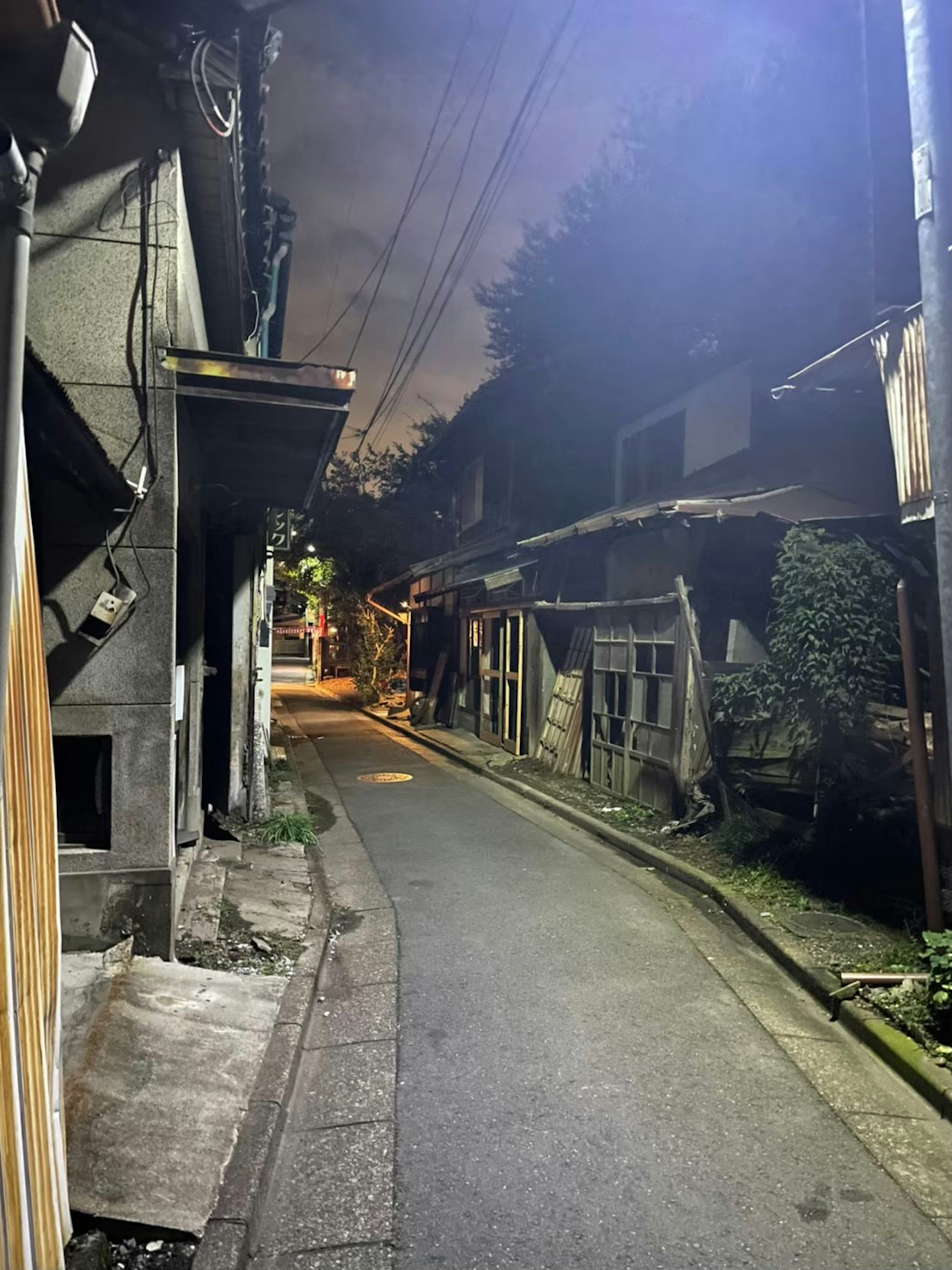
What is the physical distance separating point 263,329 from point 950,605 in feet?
33.7

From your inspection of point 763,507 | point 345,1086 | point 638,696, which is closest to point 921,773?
point 345,1086

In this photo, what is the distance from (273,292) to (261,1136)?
31.0 ft

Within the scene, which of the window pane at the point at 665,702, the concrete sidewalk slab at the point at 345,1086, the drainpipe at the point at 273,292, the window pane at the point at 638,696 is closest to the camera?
the concrete sidewalk slab at the point at 345,1086

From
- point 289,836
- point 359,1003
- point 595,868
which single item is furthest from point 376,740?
point 359,1003

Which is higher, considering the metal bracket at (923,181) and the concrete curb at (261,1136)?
the metal bracket at (923,181)

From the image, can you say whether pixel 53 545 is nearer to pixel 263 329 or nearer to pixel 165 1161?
pixel 165 1161

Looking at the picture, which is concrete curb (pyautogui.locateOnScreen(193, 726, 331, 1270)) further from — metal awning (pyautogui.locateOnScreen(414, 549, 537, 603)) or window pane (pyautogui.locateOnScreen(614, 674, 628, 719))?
metal awning (pyautogui.locateOnScreen(414, 549, 537, 603))

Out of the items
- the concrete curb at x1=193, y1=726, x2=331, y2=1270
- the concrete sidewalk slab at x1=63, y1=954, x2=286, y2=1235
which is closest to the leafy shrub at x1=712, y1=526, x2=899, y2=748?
the concrete curb at x1=193, y1=726, x2=331, y2=1270

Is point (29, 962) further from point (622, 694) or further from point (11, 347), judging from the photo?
point (622, 694)

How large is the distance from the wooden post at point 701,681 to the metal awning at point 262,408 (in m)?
4.59

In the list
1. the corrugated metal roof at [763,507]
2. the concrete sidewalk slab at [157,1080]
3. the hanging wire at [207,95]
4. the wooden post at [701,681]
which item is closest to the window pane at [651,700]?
the wooden post at [701,681]

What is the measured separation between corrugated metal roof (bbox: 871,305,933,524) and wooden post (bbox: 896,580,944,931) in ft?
2.85

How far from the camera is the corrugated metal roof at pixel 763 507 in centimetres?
905

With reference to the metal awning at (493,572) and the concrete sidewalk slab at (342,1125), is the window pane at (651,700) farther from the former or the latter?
the metal awning at (493,572)
